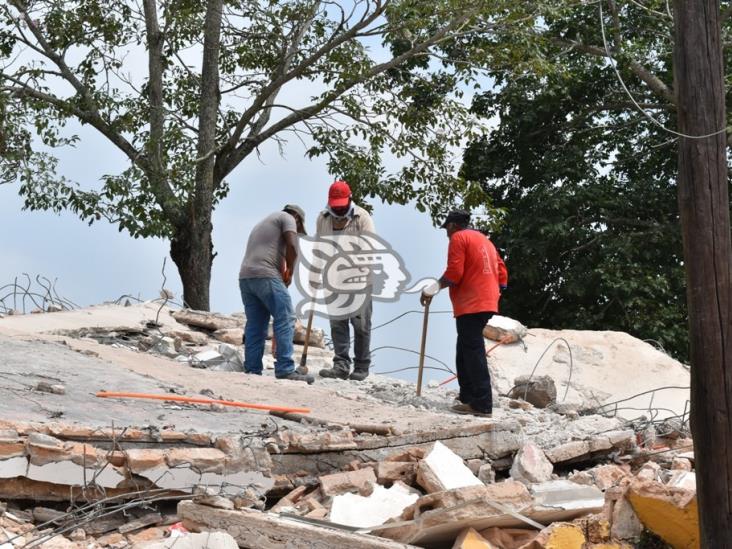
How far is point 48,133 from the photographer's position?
1800cm

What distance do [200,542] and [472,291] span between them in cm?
441

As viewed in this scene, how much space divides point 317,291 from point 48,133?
8.60 meters

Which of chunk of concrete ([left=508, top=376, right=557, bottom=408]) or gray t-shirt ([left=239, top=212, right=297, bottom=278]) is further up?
gray t-shirt ([left=239, top=212, right=297, bottom=278])

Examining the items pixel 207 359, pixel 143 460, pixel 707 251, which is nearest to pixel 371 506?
pixel 143 460

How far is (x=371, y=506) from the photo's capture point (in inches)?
242

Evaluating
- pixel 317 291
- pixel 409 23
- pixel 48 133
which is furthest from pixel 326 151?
pixel 317 291

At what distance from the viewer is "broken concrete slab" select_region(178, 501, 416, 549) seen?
553 centimetres

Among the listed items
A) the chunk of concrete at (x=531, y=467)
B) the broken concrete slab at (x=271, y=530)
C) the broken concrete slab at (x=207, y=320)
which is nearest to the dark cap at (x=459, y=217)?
the chunk of concrete at (x=531, y=467)

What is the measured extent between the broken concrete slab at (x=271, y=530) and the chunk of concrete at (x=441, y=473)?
2.87 feet

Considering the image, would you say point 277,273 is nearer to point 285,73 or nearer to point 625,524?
point 625,524

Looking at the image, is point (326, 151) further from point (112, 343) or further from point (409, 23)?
point (112, 343)

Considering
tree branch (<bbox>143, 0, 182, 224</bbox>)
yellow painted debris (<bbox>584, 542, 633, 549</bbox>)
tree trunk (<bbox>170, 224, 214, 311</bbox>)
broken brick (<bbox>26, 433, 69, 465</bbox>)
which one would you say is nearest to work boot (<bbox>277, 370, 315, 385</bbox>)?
broken brick (<bbox>26, 433, 69, 465</bbox>)

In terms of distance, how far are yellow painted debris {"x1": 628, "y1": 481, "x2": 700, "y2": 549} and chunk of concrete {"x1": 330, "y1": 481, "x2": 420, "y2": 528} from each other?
1.33 m

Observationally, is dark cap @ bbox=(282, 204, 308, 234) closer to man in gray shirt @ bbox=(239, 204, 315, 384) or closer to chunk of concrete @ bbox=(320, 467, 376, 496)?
man in gray shirt @ bbox=(239, 204, 315, 384)
